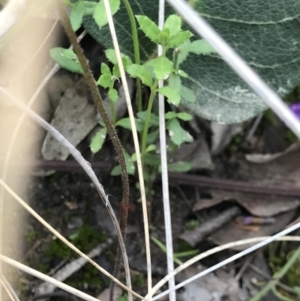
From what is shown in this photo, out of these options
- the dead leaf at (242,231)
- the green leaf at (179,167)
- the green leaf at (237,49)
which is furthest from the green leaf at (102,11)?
the dead leaf at (242,231)

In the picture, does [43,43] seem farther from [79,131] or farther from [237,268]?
[237,268]

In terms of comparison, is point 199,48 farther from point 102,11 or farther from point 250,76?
point 250,76

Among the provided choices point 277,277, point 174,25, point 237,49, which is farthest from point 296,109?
point 174,25

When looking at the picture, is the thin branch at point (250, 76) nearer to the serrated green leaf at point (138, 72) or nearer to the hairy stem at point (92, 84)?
the hairy stem at point (92, 84)

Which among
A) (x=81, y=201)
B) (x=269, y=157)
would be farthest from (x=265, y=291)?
(x=81, y=201)

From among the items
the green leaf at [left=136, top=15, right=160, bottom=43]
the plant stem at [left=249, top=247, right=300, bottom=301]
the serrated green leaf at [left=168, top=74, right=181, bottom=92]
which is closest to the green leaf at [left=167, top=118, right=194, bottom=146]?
the serrated green leaf at [left=168, top=74, right=181, bottom=92]

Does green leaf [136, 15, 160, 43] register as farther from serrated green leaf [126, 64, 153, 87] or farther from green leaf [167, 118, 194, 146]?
green leaf [167, 118, 194, 146]
